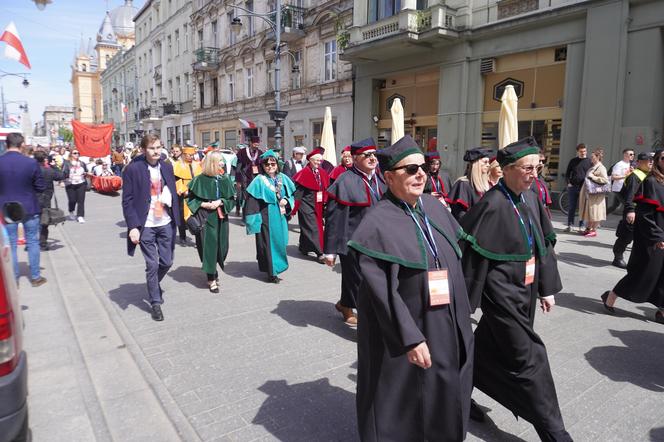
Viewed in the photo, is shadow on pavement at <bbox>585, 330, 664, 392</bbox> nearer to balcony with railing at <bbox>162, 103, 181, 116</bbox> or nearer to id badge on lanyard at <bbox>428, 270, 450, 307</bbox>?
id badge on lanyard at <bbox>428, 270, 450, 307</bbox>

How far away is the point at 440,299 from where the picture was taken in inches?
96.6

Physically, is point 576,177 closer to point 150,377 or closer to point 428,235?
point 428,235

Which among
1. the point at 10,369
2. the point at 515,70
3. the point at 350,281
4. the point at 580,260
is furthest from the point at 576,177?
the point at 10,369

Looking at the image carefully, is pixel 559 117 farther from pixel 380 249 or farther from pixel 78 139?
pixel 78 139

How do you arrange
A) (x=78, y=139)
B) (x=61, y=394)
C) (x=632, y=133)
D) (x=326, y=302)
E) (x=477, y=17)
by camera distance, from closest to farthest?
(x=61, y=394) → (x=326, y=302) → (x=632, y=133) → (x=477, y=17) → (x=78, y=139)

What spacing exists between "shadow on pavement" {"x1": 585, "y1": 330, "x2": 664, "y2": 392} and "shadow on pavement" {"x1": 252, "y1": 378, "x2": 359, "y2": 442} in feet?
7.42

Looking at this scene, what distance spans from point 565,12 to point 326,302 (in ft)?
41.1

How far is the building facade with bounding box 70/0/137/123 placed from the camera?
99.6 metres

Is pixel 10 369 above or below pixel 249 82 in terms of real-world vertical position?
below

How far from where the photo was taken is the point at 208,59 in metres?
34.8

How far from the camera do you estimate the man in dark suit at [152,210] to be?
522 centimetres

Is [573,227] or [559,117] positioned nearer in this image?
[573,227]

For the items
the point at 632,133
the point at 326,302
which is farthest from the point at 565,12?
the point at 326,302

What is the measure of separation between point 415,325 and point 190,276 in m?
5.67
